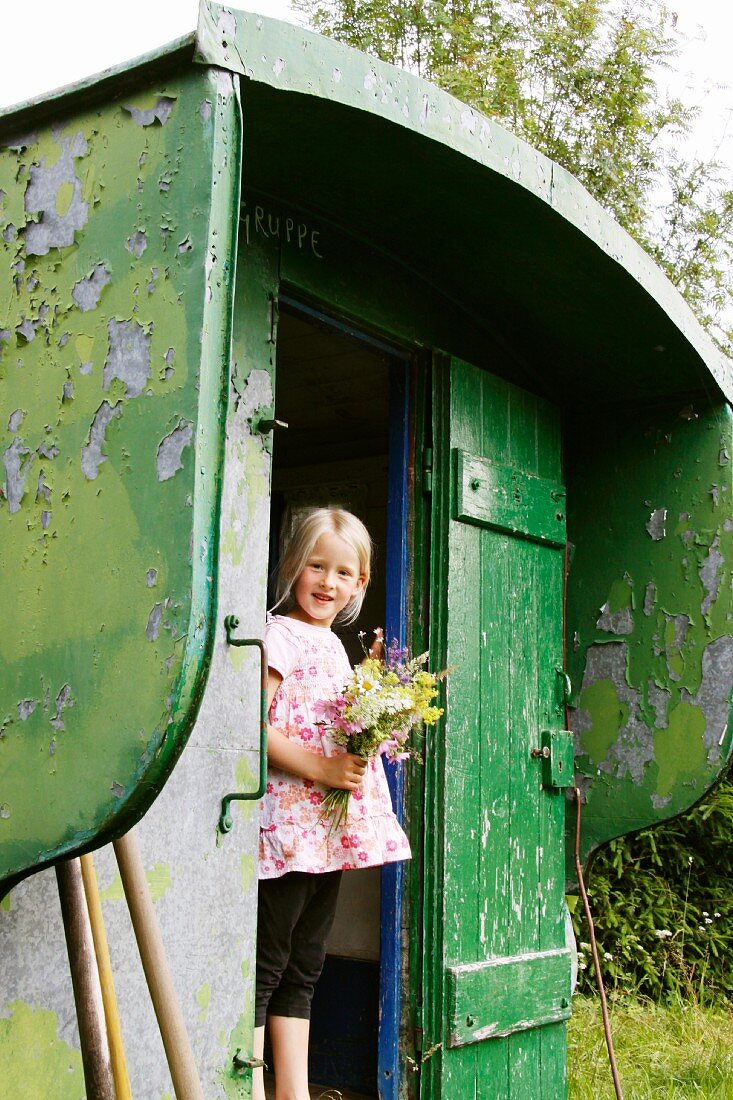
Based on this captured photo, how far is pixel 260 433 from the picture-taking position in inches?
123

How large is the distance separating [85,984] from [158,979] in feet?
0.43

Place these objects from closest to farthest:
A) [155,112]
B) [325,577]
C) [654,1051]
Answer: [155,112], [325,577], [654,1051]

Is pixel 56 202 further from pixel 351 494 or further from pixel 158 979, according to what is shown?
pixel 351 494

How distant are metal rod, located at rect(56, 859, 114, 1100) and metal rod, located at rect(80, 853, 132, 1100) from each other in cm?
1

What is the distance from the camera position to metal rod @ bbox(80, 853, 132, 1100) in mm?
2162

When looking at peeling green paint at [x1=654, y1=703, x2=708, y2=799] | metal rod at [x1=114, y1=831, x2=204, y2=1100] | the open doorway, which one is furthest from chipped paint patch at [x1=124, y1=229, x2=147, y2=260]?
peeling green paint at [x1=654, y1=703, x2=708, y2=799]

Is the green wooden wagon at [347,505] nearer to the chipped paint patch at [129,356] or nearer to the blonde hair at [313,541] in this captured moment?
the chipped paint patch at [129,356]

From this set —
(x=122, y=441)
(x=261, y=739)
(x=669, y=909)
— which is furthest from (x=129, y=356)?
(x=669, y=909)

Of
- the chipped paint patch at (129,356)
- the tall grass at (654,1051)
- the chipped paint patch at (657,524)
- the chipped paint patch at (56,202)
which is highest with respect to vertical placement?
the chipped paint patch at (56,202)

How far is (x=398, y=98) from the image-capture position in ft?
9.16

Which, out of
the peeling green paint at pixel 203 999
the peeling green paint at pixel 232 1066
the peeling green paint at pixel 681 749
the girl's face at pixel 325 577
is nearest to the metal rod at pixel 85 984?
the peeling green paint at pixel 203 999

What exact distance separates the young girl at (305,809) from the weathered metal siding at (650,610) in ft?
4.00

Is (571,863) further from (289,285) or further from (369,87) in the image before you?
(369,87)

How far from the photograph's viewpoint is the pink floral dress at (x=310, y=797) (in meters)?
3.28
